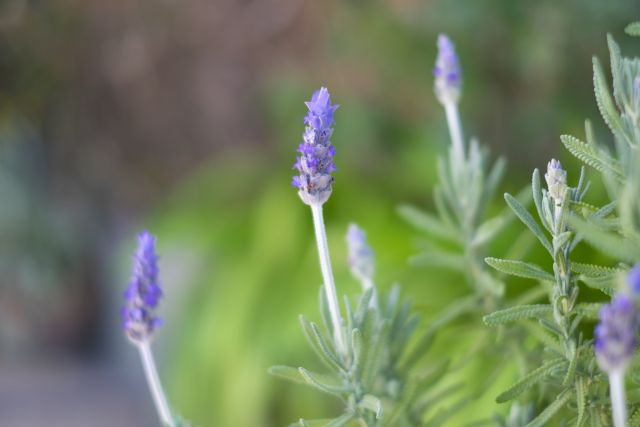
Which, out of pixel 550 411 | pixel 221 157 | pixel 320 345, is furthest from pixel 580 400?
pixel 221 157

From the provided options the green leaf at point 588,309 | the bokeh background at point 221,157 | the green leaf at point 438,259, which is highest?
the bokeh background at point 221,157

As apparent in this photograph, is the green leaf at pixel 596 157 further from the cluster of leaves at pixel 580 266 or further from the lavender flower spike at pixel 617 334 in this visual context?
the lavender flower spike at pixel 617 334

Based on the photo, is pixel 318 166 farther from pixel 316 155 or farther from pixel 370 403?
pixel 370 403

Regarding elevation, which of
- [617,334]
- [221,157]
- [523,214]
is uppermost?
[221,157]

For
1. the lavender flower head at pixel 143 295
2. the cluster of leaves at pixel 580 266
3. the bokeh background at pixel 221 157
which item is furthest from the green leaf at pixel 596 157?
the bokeh background at pixel 221 157

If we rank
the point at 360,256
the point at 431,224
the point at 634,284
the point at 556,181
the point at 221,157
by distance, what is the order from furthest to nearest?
the point at 221,157
the point at 431,224
the point at 360,256
the point at 556,181
the point at 634,284
